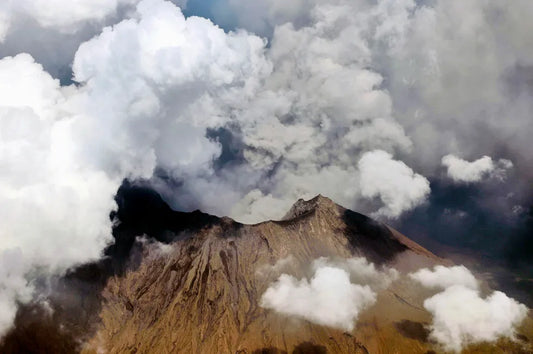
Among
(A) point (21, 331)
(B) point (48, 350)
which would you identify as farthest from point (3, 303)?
(B) point (48, 350)

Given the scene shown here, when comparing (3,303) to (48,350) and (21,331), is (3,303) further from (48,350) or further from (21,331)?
(48,350)

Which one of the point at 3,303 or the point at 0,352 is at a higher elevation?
the point at 3,303

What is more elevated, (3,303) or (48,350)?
(3,303)
